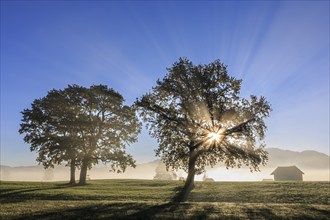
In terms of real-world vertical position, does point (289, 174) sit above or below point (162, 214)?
above

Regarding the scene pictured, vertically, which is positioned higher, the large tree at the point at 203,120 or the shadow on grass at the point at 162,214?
the large tree at the point at 203,120

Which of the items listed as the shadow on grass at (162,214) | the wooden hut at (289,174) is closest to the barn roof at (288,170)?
the wooden hut at (289,174)

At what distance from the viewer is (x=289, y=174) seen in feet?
352

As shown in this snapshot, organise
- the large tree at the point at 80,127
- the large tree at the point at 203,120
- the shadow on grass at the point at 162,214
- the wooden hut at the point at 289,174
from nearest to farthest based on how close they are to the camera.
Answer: the shadow on grass at the point at 162,214
the large tree at the point at 203,120
the large tree at the point at 80,127
the wooden hut at the point at 289,174

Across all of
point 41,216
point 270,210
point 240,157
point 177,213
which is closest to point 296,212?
point 270,210

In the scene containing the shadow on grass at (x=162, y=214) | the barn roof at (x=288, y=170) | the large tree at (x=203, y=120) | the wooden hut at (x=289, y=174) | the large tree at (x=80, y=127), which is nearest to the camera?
the shadow on grass at (x=162, y=214)

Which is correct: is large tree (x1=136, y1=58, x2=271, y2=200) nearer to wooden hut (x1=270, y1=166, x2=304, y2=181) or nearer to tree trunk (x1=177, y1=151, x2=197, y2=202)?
tree trunk (x1=177, y1=151, x2=197, y2=202)

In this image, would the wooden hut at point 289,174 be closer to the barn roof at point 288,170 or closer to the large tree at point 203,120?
the barn roof at point 288,170

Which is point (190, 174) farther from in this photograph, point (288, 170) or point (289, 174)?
point (288, 170)

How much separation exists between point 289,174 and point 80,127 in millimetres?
78503

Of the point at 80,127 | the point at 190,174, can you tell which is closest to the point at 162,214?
the point at 190,174

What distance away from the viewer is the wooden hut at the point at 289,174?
106188 mm

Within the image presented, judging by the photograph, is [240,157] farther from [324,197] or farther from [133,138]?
[133,138]

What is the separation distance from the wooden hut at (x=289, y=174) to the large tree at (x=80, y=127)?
6877 centimetres
